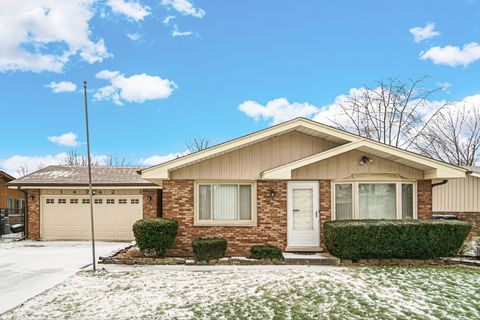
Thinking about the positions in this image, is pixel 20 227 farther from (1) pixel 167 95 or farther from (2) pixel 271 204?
(2) pixel 271 204

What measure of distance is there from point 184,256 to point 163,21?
888 cm

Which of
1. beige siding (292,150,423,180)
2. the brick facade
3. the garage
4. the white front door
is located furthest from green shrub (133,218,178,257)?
the brick facade

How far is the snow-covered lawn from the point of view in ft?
21.8

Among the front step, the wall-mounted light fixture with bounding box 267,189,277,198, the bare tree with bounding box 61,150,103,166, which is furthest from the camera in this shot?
the bare tree with bounding box 61,150,103,166

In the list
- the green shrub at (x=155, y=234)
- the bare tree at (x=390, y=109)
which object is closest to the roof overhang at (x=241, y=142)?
the green shrub at (x=155, y=234)

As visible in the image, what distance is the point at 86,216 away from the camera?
17844 millimetres

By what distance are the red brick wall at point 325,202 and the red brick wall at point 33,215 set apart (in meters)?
12.7

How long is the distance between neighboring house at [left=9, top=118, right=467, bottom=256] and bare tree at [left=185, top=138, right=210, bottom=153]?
29051 mm

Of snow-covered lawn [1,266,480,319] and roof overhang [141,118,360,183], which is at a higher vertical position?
roof overhang [141,118,360,183]

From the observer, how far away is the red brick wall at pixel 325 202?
39.1 ft

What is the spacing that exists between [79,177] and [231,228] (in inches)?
383

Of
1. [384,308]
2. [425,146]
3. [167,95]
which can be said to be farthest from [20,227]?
[425,146]

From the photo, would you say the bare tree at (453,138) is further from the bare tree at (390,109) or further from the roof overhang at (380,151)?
the roof overhang at (380,151)

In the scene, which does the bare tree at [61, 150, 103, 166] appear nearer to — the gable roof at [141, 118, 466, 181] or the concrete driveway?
the concrete driveway
